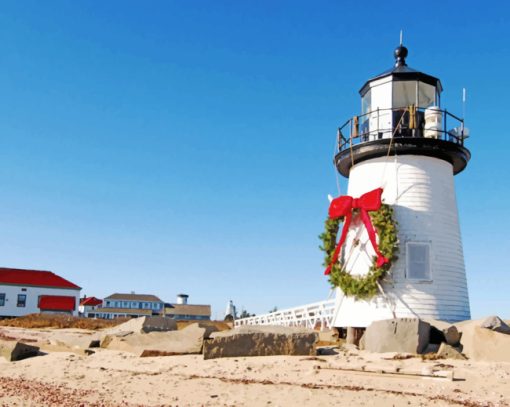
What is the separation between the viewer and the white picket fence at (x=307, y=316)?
22.1 metres

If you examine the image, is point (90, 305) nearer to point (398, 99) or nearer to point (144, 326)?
point (144, 326)

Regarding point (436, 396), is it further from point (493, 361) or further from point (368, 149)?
point (368, 149)

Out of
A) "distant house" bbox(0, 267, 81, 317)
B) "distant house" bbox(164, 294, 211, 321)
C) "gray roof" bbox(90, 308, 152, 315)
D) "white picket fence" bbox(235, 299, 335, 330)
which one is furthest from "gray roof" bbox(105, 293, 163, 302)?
"white picket fence" bbox(235, 299, 335, 330)

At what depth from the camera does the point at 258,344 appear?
1487cm

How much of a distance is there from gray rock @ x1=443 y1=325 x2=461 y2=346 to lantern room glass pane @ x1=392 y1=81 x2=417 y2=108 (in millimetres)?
8519

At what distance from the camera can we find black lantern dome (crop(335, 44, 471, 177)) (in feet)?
62.8

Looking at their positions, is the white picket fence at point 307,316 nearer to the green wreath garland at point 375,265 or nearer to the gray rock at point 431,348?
the green wreath garland at point 375,265

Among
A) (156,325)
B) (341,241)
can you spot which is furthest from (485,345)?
(156,325)

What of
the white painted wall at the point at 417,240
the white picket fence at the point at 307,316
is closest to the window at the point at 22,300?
the white picket fence at the point at 307,316

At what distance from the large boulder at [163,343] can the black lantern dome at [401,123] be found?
861 centimetres

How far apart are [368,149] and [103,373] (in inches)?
452

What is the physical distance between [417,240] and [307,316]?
6866 millimetres

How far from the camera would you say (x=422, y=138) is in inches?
742

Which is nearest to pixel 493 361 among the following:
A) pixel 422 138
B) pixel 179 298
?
pixel 422 138
